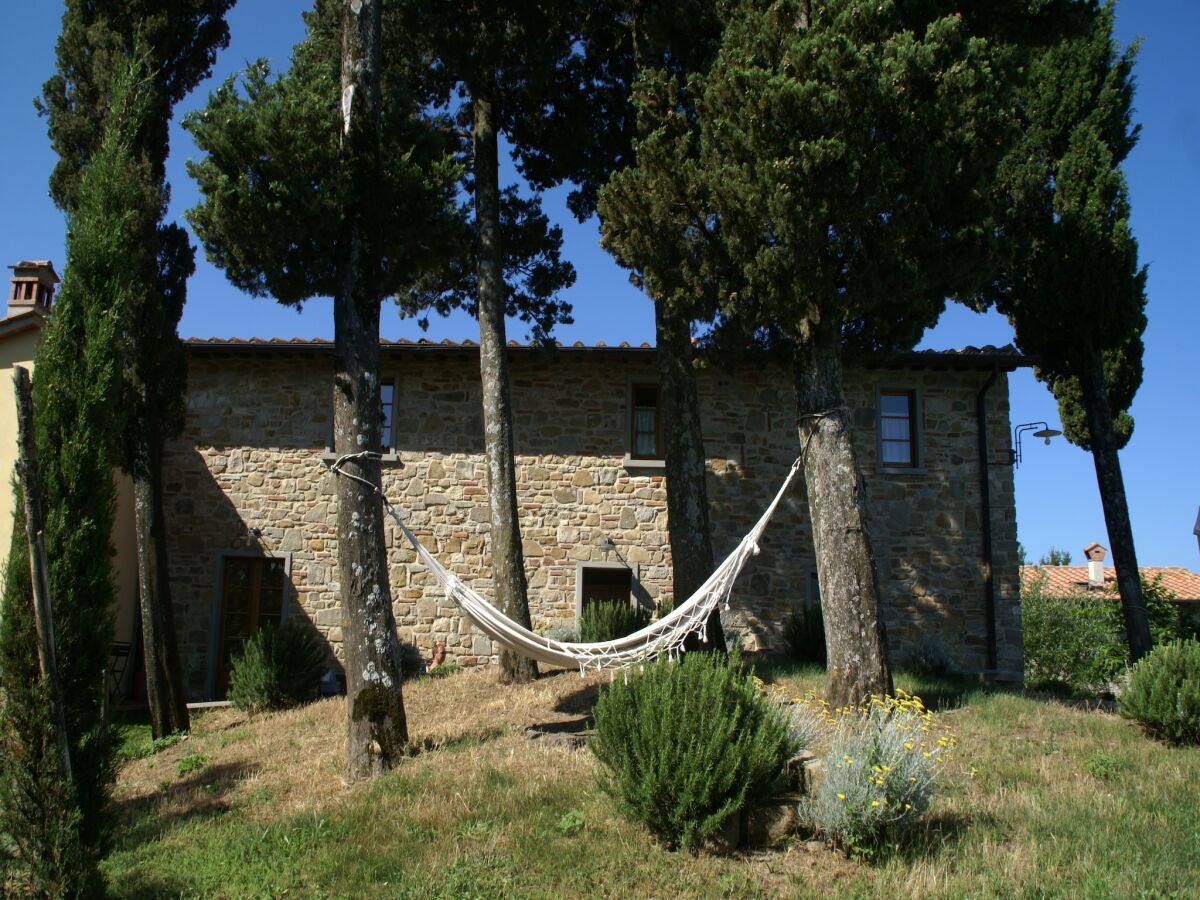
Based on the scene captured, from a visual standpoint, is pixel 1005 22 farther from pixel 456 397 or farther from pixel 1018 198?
pixel 456 397

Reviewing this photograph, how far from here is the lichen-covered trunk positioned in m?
6.20

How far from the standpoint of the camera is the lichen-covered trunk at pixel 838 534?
6.20 m

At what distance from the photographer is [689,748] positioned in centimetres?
418

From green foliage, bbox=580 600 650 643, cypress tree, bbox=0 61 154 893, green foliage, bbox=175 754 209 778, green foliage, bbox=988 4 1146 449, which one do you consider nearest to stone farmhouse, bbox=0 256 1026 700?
green foliage, bbox=988 4 1146 449

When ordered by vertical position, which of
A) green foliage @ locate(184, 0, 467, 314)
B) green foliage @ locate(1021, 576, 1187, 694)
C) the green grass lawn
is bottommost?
green foliage @ locate(1021, 576, 1187, 694)

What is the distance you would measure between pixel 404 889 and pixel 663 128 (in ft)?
19.1

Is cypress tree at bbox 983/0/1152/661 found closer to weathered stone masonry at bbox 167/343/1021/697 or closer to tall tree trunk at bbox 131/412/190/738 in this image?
weathered stone masonry at bbox 167/343/1021/697

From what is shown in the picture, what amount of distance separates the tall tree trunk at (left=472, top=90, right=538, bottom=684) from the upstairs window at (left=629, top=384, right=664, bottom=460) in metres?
2.61

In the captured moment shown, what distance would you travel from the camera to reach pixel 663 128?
727 cm

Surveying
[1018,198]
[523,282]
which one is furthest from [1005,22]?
[523,282]

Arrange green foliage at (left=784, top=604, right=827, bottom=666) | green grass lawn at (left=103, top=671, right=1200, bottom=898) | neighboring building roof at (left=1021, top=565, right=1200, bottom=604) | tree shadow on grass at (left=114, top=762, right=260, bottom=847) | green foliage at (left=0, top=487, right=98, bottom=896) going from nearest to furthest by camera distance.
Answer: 1. green foliage at (left=0, top=487, right=98, bottom=896)
2. green grass lawn at (left=103, top=671, right=1200, bottom=898)
3. tree shadow on grass at (left=114, top=762, right=260, bottom=847)
4. green foliage at (left=784, top=604, right=827, bottom=666)
5. neighboring building roof at (left=1021, top=565, right=1200, bottom=604)

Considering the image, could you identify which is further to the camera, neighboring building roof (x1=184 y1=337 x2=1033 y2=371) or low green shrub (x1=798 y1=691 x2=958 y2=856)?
neighboring building roof (x1=184 y1=337 x2=1033 y2=371)

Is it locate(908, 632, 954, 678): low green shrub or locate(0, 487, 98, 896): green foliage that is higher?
locate(0, 487, 98, 896): green foliage

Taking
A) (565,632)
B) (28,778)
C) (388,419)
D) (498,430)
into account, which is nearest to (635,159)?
(498,430)
